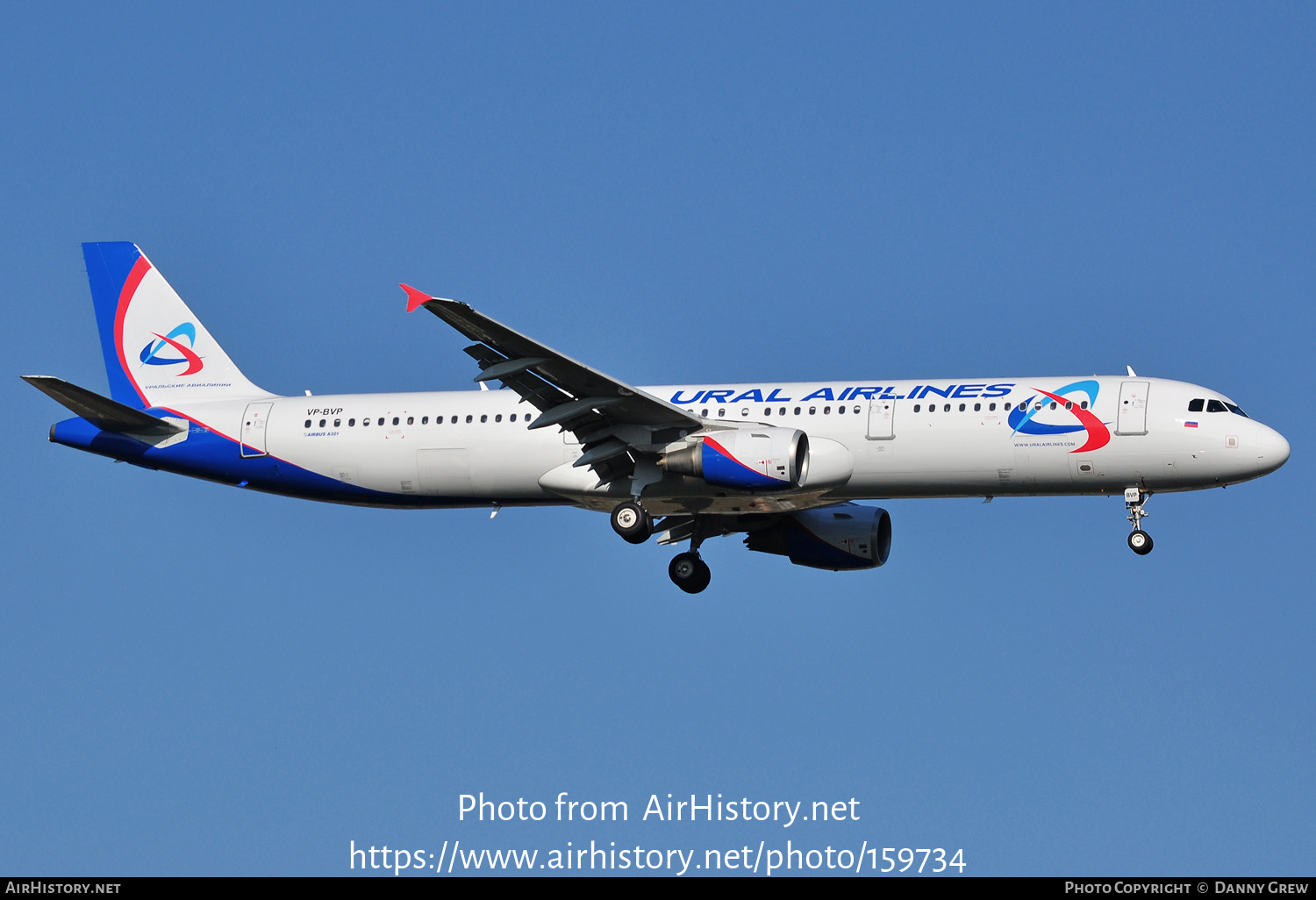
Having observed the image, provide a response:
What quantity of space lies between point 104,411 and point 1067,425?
915 inches

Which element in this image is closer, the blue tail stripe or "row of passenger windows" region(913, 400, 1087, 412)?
"row of passenger windows" region(913, 400, 1087, 412)

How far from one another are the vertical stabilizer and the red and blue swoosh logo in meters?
19.7

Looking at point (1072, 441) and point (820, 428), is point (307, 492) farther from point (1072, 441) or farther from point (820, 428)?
point (1072, 441)

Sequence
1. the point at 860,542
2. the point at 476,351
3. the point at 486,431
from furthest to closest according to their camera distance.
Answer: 1. the point at 860,542
2. the point at 486,431
3. the point at 476,351

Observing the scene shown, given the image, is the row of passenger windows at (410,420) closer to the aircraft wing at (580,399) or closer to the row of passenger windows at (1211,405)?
the aircraft wing at (580,399)

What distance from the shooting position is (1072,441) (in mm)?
38625

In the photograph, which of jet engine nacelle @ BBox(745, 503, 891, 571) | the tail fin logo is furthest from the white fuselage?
jet engine nacelle @ BBox(745, 503, 891, 571)

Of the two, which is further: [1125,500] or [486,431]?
[486,431]

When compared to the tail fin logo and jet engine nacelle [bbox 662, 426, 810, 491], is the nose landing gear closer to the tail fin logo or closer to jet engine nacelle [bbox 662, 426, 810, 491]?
jet engine nacelle [bbox 662, 426, 810, 491]

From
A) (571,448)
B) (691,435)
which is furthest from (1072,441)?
(571,448)

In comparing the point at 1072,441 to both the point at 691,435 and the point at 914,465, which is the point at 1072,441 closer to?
the point at 914,465

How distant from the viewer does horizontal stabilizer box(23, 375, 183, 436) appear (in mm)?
40875

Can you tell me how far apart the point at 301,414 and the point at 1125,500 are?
2023 centimetres

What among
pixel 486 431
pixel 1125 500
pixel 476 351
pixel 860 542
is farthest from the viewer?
pixel 860 542
